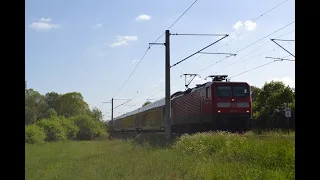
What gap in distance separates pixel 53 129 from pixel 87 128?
13688 millimetres

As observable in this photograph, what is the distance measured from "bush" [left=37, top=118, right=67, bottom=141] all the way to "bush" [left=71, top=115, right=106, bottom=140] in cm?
769

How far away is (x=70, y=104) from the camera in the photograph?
3516 cm

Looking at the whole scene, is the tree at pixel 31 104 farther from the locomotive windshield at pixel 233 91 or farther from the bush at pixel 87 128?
the bush at pixel 87 128

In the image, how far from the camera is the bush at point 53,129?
29044 mm

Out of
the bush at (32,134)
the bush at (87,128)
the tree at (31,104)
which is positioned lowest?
the bush at (87,128)

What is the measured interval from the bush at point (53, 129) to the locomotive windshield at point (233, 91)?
43.2ft

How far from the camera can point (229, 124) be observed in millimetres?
22688

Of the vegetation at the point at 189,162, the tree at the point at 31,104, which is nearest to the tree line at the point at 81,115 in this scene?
the vegetation at the point at 189,162

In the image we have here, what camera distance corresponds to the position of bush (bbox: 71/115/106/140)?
4191 cm

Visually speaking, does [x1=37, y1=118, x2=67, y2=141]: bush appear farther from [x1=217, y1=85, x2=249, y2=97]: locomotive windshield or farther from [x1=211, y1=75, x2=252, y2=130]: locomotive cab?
[x1=217, y1=85, x2=249, y2=97]: locomotive windshield

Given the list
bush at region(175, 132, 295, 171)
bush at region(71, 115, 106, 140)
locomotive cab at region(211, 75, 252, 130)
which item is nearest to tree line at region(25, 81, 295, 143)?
bush at region(71, 115, 106, 140)
